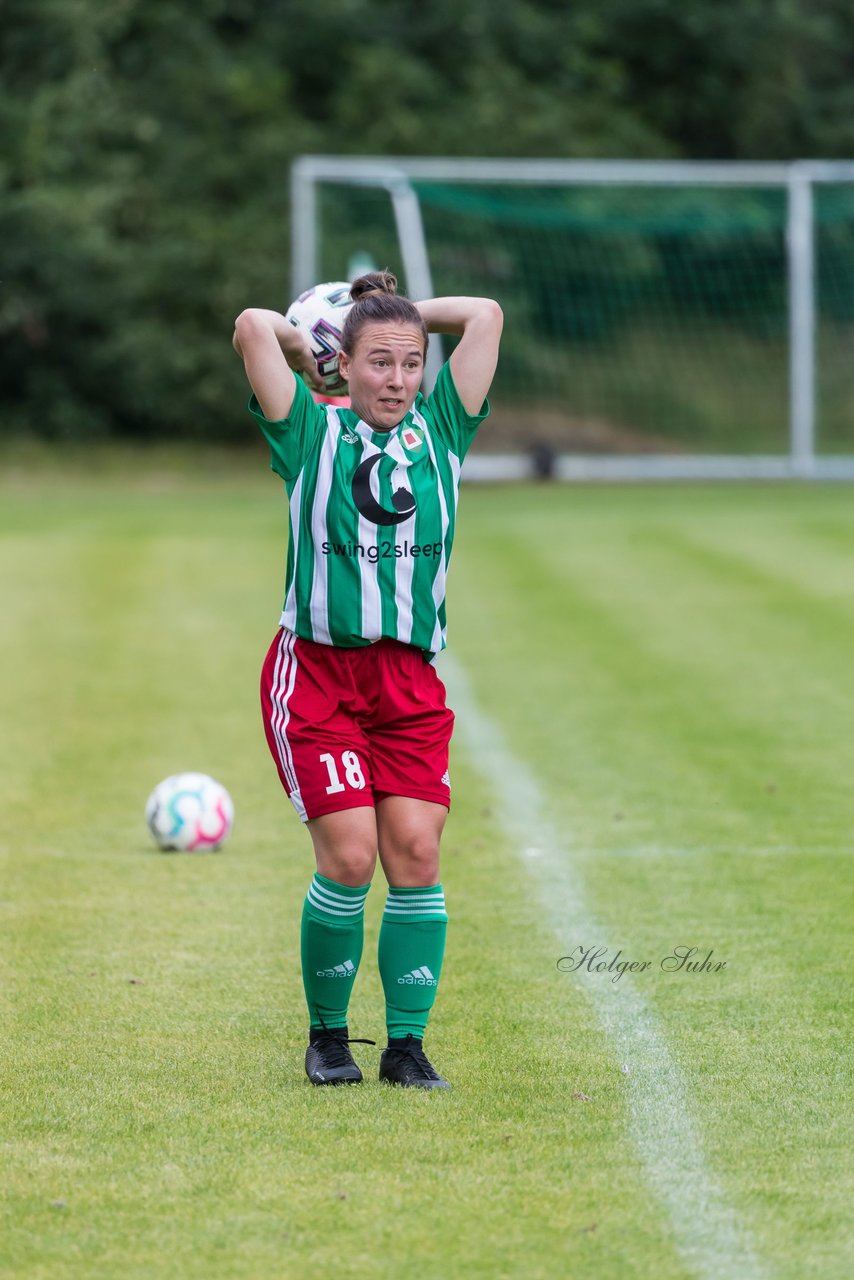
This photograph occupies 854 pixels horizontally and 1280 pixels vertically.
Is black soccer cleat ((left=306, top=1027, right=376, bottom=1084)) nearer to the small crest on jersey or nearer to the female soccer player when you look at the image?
the female soccer player

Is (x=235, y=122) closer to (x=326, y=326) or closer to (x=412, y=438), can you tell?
(x=326, y=326)

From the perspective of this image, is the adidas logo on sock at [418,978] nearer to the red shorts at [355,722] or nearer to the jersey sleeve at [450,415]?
the red shorts at [355,722]

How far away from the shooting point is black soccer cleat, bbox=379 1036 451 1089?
4.32 meters

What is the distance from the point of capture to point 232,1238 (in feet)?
11.3

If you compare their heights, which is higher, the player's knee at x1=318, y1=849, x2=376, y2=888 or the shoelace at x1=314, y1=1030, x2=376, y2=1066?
the player's knee at x1=318, y1=849, x2=376, y2=888

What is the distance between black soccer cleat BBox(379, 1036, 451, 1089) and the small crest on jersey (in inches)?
53.2

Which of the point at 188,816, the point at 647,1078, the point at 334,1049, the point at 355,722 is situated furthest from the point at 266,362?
the point at 188,816

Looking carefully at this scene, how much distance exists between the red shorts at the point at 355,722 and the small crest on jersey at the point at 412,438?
45cm

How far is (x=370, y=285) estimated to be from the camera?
461cm

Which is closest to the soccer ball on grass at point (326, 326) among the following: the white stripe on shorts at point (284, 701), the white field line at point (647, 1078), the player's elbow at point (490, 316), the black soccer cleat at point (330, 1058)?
the player's elbow at point (490, 316)

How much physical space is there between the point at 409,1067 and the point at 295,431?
1455mm

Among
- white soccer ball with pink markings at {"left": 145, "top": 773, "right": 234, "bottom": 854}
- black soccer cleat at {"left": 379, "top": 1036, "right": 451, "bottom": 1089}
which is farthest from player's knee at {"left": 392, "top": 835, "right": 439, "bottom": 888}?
white soccer ball with pink markings at {"left": 145, "top": 773, "right": 234, "bottom": 854}

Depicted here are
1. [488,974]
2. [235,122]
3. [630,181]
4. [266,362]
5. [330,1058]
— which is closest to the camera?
[266,362]

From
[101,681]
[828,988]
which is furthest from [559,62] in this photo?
[828,988]
